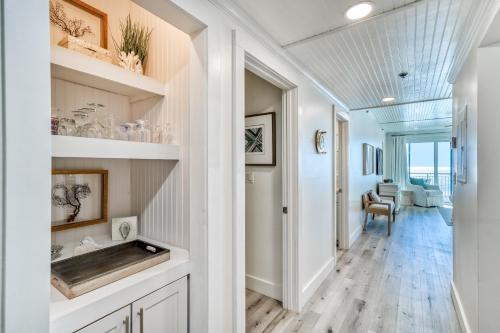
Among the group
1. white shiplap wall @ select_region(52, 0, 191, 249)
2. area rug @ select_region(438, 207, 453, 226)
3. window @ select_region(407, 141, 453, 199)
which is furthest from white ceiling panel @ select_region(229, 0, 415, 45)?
window @ select_region(407, 141, 453, 199)

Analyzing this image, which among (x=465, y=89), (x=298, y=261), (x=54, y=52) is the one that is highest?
(x=465, y=89)

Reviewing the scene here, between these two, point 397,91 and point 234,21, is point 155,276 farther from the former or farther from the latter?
point 397,91

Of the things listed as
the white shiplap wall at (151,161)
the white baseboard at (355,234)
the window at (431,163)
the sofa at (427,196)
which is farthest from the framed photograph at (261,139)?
the window at (431,163)

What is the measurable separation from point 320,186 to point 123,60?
7.36 feet

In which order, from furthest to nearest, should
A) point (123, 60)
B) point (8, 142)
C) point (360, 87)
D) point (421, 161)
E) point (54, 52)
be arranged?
point (421, 161) < point (360, 87) < point (123, 60) < point (54, 52) < point (8, 142)

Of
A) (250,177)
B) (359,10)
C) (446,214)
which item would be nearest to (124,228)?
(250,177)

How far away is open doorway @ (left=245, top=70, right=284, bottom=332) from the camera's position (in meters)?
2.41

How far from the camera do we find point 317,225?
271cm

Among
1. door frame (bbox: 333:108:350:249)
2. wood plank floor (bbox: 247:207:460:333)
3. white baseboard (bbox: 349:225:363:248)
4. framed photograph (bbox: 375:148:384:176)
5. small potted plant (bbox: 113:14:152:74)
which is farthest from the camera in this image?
framed photograph (bbox: 375:148:384:176)

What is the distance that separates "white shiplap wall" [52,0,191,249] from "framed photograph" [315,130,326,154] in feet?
5.58

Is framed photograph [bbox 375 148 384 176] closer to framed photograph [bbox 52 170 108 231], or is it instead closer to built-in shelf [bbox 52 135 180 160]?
built-in shelf [bbox 52 135 180 160]

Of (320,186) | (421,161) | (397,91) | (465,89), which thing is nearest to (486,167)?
(465,89)

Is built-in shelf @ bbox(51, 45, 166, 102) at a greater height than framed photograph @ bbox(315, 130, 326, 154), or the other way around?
built-in shelf @ bbox(51, 45, 166, 102)

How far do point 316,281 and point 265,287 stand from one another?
1.91 feet
